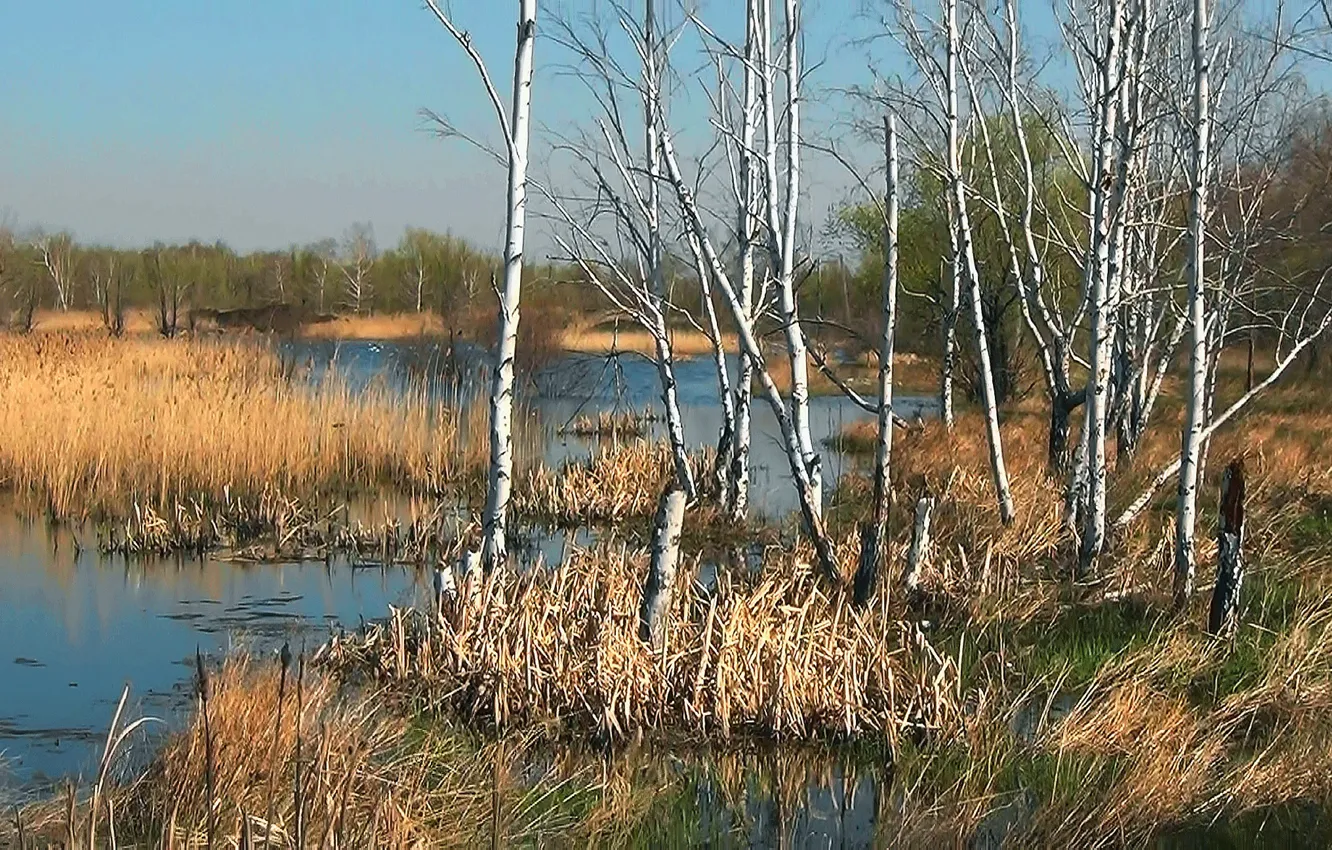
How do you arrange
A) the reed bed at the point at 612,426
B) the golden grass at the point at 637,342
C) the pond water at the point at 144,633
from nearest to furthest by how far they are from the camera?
1. the pond water at the point at 144,633
2. the reed bed at the point at 612,426
3. the golden grass at the point at 637,342

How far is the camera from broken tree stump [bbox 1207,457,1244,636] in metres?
7.96

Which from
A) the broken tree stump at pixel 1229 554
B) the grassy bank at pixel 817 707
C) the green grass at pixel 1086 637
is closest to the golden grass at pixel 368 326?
the green grass at pixel 1086 637

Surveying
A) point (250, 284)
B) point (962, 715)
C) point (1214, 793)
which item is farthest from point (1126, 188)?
point (250, 284)

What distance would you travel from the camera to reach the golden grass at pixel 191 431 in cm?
1430

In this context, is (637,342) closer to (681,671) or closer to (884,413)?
(884,413)

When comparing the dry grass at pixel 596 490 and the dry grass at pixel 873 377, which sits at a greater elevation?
the dry grass at pixel 873 377

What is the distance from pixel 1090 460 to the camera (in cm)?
933

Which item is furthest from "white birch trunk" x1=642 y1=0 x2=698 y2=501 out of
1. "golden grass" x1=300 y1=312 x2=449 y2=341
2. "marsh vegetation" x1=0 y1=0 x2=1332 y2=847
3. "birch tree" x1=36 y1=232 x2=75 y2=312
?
"birch tree" x1=36 y1=232 x2=75 y2=312

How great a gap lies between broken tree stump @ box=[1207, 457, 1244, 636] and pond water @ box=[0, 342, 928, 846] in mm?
2633

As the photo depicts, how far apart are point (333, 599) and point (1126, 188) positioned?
6254 mm

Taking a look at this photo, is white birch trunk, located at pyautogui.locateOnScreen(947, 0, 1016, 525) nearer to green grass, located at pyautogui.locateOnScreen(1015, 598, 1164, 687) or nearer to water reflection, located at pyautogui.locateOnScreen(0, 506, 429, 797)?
green grass, located at pyautogui.locateOnScreen(1015, 598, 1164, 687)

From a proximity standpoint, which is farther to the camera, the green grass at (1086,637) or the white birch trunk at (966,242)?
the white birch trunk at (966,242)

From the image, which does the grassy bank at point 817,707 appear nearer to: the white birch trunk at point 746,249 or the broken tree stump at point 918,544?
the broken tree stump at point 918,544

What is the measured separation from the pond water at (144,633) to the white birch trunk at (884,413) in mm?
1802
